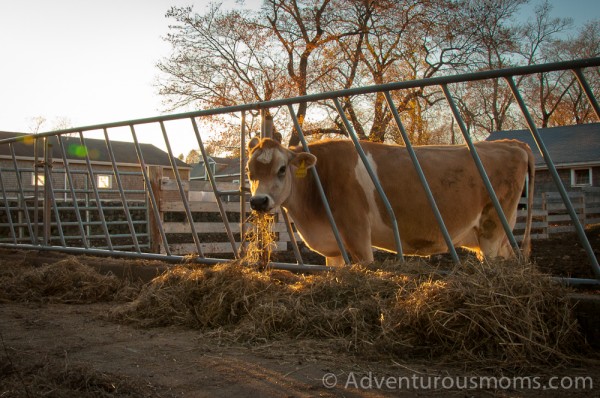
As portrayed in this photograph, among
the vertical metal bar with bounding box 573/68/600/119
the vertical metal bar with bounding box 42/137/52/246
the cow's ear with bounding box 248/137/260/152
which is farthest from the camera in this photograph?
the vertical metal bar with bounding box 42/137/52/246

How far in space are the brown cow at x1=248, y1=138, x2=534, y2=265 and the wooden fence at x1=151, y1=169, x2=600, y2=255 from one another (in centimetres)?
57

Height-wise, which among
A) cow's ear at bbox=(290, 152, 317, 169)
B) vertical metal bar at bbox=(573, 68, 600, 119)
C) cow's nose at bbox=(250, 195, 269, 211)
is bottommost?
cow's nose at bbox=(250, 195, 269, 211)

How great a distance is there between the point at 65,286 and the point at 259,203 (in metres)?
2.05

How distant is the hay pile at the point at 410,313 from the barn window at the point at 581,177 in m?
29.8

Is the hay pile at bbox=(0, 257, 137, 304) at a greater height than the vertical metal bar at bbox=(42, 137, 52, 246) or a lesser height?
lesser

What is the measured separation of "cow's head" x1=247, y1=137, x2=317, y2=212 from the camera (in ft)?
15.6

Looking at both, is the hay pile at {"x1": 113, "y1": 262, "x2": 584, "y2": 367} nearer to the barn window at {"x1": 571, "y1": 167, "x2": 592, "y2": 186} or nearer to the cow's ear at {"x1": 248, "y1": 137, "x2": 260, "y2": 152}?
the cow's ear at {"x1": 248, "y1": 137, "x2": 260, "y2": 152}

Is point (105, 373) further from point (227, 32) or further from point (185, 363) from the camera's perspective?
point (227, 32)

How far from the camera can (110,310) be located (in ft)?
13.8

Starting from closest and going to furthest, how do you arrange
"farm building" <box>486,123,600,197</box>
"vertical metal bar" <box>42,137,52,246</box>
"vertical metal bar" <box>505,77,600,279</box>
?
"vertical metal bar" <box>505,77,600,279</box> → "vertical metal bar" <box>42,137,52,246</box> → "farm building" <box>486,123,600,197</box>

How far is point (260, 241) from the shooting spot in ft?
15.6

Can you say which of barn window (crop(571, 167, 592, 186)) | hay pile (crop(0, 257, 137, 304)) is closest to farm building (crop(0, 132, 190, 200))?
barn window (crop(571, 167, 592, 186))

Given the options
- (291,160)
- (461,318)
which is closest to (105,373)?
(461,318)

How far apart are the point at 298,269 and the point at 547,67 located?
247 centimetres
